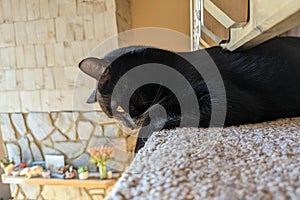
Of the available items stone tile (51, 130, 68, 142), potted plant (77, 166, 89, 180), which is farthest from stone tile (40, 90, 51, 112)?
potted plant (77, 166, 89, 180)

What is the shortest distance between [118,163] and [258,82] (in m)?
2.58

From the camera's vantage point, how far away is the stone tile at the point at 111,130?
3012mm

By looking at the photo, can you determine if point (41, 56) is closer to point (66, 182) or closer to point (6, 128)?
point (6, 128)

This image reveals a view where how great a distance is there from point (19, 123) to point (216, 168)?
133 inches

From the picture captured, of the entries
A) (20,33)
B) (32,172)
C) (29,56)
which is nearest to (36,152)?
(32,172)

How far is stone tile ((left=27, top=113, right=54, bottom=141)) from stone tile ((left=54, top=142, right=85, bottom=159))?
201 millimetres

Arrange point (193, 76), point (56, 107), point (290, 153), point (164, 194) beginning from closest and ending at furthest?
point (164, 194)
point (290, 153)
point (193, 76)
point (56, 107)

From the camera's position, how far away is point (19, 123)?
3.27 m

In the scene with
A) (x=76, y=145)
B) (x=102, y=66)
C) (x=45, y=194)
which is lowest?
(x=45, y=194)

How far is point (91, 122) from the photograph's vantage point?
3.12 meters

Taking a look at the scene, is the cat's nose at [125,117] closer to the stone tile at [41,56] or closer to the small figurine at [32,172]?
the stone tile at [41,56]

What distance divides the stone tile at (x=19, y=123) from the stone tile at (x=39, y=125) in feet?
0.27

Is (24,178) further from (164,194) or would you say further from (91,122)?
(164,194)

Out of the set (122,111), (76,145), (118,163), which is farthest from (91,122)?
(122,111)
